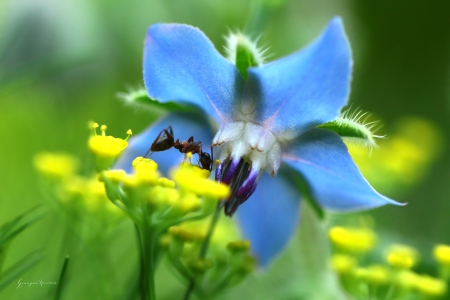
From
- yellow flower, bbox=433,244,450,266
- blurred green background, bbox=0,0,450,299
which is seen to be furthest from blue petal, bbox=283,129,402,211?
blurred green background, bbox=0,0,450,299

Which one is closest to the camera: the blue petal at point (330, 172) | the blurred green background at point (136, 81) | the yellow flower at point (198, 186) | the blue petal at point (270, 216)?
the yellow flower at point (198, 186)

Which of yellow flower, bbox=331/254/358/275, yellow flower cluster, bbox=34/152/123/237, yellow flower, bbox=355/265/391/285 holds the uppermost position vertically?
yellow flower, bbox=355/265/391/285

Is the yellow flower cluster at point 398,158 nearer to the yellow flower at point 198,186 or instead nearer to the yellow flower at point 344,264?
the yellow flower at point 344,264

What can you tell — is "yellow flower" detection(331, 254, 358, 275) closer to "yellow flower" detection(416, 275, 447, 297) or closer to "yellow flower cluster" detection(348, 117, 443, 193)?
"yellow flower" detection(416, 275, 447, 297)

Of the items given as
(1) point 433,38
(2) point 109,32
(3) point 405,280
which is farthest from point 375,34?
(3) point 405,280

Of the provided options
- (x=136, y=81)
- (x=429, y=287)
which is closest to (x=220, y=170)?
(x=429, y=287)

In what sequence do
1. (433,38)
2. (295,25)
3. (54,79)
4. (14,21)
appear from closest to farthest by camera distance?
(14,21) < (54,79) < (295,25) < (433,38)

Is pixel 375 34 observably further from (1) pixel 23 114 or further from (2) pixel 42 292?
(2) pixel 42 292

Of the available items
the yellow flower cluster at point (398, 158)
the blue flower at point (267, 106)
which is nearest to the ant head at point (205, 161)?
the blue flower at point (267, 106)
